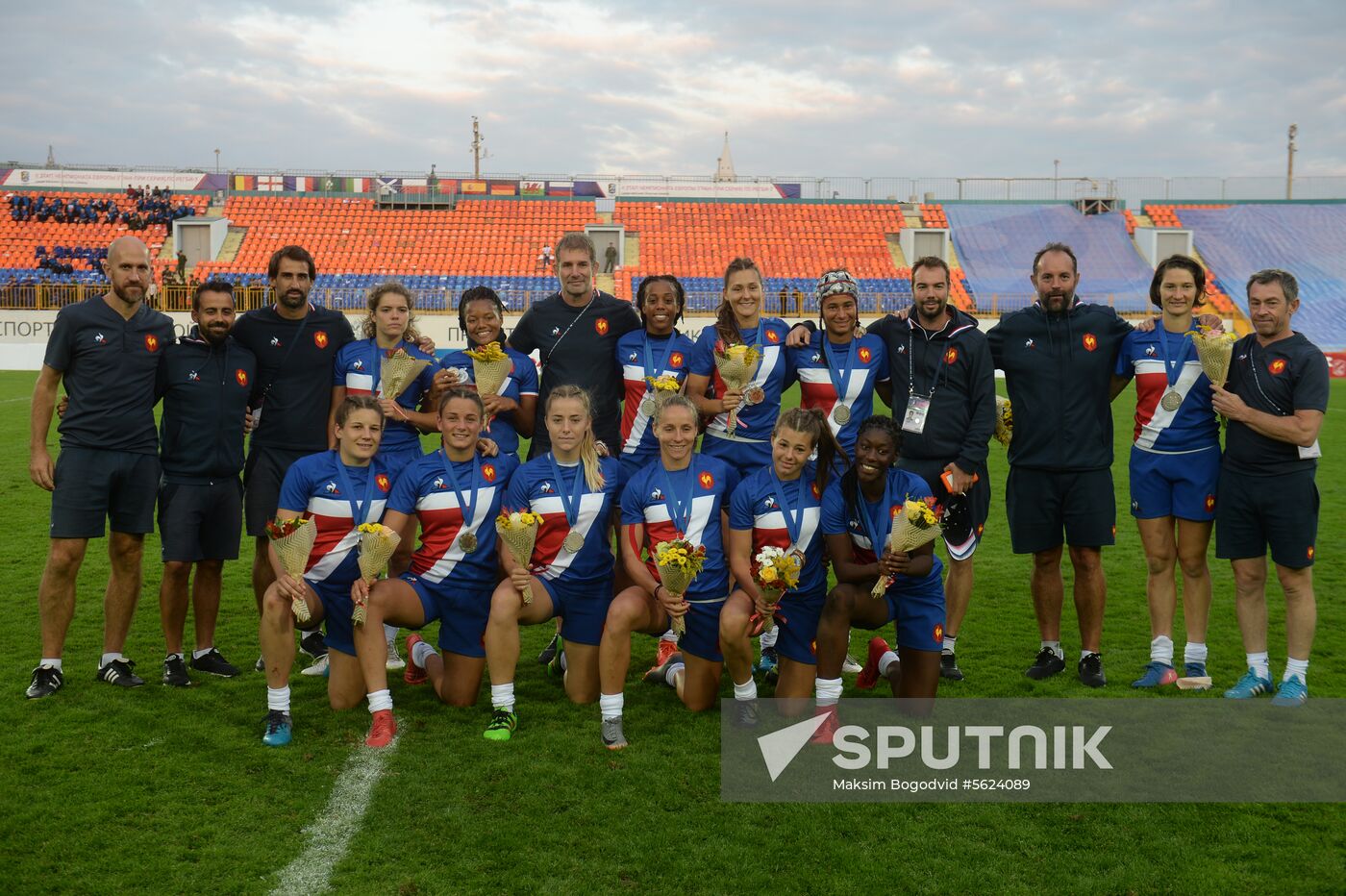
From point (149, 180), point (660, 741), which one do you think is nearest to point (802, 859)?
point (660, 741)

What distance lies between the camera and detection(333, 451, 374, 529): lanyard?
5.02 meters

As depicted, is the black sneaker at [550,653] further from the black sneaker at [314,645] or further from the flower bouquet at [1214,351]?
the flower bouquet at [1214,351]

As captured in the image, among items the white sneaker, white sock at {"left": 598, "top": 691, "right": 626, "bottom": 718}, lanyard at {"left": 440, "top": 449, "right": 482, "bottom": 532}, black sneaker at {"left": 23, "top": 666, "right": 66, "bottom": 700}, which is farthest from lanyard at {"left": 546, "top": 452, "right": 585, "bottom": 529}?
black sneaker at {"left": 23, "top": 666, "right": 66, "bottom": 700}

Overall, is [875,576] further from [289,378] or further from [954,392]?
[289,378]

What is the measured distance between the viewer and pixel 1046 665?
18.3 ft

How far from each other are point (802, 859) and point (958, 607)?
2.44 m

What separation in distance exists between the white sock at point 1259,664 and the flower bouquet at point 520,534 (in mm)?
3457

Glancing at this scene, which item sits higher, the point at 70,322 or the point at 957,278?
the point at 957,278

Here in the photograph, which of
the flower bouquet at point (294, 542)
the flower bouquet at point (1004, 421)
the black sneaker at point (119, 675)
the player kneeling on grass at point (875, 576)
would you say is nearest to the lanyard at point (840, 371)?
the player kneeling on grass at point (875, 576)

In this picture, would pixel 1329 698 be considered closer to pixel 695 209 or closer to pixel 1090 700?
pixel 1090 700

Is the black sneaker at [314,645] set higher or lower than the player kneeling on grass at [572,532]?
lower

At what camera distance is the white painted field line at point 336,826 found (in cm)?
341

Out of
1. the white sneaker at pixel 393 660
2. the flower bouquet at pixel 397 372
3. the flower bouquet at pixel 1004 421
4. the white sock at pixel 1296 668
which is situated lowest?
the white sneaker at pixel 393 660

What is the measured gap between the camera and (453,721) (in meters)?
4.91
